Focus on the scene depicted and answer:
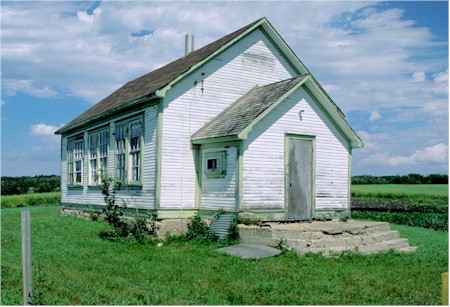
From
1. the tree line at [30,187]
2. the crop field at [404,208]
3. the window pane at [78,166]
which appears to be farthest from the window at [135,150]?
the tree line at [30,187]

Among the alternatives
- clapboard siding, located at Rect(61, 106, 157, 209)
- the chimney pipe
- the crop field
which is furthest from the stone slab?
the crop field

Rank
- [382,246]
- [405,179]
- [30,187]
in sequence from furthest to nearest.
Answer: [405,179] → [30,187] → [382,246]

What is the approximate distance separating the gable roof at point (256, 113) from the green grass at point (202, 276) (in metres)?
3.42

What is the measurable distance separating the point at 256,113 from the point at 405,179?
50664 mm

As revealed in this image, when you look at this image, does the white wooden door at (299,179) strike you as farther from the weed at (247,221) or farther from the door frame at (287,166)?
the weed at (247,221)

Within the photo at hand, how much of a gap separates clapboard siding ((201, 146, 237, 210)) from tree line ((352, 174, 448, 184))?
48.9 m

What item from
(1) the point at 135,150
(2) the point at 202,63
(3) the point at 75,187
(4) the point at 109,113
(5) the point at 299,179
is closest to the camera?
(5) the point at 299,179

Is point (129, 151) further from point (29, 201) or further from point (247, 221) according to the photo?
point (29, 201)

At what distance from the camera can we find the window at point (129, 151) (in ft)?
Answer: 59.5

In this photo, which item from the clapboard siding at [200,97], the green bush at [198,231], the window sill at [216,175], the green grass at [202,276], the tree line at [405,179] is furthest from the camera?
the tree line at [405,179]

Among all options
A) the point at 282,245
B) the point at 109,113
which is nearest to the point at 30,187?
the point at 109,113

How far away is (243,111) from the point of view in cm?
1689

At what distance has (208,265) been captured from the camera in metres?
12.2

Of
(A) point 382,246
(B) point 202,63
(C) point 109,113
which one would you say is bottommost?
(A) point 382,246
